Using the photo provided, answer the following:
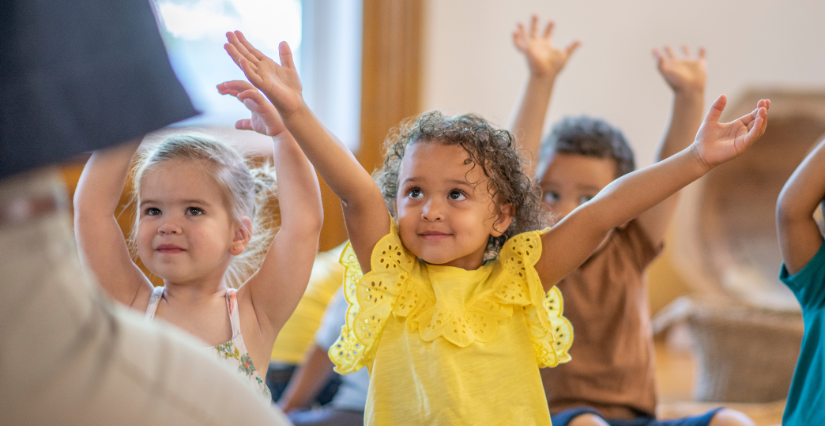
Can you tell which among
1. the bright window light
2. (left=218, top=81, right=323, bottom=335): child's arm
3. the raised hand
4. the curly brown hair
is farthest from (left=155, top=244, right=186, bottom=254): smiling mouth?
the bright window light

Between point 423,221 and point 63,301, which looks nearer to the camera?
point 63,301

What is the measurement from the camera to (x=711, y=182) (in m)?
2.63

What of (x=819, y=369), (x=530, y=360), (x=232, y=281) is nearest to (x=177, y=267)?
(x=232, y=281)

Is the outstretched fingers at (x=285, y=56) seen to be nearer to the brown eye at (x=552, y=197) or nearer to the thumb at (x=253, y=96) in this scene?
the thumb at (x=253, y=96)

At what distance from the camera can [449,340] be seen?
2.82ft

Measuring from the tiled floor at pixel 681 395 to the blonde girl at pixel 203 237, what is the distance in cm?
125

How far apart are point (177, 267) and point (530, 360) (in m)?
0.48

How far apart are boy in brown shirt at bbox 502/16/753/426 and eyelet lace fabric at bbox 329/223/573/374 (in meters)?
0.27

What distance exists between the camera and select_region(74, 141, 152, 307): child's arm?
0.80 m

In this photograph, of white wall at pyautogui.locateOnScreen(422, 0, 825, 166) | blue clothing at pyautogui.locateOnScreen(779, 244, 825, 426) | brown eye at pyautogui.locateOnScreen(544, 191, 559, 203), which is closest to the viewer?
blue clothing at pyautogui.locateOnScreen(779, 244, 825, 426)

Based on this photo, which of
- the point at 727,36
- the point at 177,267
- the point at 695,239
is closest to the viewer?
the point at 177,267

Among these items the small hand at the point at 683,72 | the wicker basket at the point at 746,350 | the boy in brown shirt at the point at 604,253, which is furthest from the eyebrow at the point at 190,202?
the wicker basket at the point at 746,350

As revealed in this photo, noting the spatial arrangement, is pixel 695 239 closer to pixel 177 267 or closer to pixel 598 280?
pixel 598 280

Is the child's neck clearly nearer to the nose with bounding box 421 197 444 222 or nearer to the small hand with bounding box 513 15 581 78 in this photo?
the nose with bounding box 421 197 444 222
